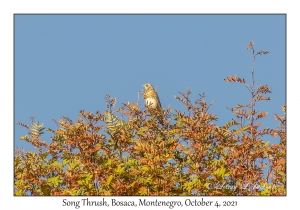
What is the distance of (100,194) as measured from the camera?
32.2 ft

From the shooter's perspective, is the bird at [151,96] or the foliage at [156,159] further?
the bird at [151,96]

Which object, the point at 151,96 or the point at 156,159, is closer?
the point at 156,159

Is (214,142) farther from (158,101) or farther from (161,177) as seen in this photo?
(158,101)

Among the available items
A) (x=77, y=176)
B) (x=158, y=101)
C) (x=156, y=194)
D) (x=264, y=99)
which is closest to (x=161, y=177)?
(x=156, y=194)

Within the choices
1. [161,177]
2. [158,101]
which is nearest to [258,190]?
[161,177]

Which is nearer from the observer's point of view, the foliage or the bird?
the foliage

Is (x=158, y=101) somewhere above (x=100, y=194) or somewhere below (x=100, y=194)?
above

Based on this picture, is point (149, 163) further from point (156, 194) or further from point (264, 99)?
point (264, 99)

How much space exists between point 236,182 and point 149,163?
3.29ft

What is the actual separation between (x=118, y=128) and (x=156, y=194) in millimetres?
1612

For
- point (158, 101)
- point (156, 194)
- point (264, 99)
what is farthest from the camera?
point (158, 101)

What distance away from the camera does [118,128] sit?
1126cm

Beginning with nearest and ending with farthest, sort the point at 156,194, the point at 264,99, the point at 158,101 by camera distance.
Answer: the point at 156,194 < the point at 264,99 < the point at 158,101

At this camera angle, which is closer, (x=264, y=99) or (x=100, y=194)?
(x=100, y=194)
